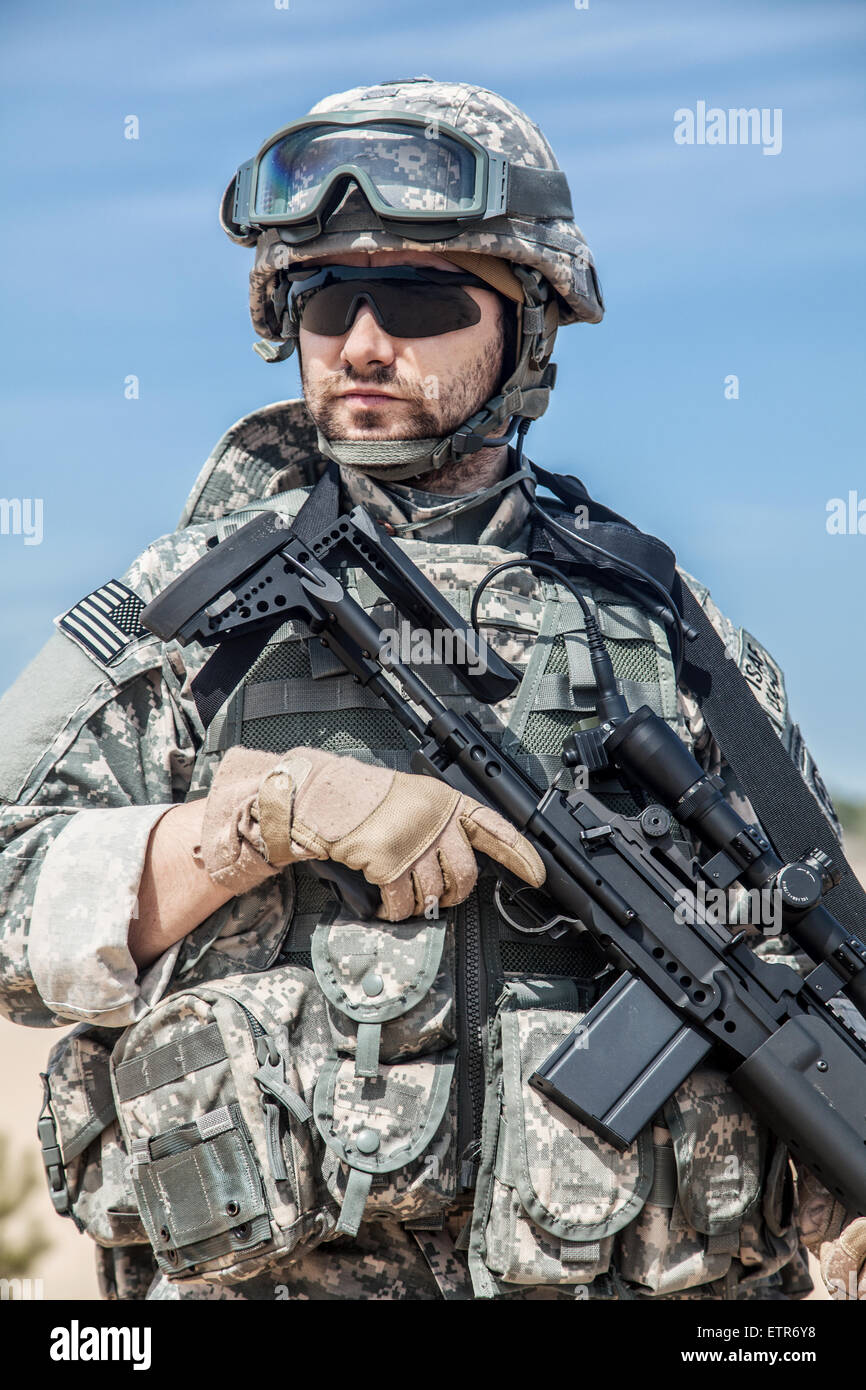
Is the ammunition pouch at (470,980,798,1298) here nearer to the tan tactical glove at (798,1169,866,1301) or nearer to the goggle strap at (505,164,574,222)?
the tan tactical glove at (798,1169,866,1301)

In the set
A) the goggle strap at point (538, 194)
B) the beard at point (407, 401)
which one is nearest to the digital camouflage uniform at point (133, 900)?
the beard at point (407, 401)

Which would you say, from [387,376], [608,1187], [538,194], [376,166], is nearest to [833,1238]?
[608,1187]

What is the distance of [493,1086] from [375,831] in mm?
767

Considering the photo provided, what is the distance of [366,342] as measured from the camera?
172 inches

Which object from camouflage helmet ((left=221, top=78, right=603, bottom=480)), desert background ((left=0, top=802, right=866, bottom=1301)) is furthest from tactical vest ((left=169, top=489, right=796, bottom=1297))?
desert background ((left=0, top=802, right=866, bottom=1301))

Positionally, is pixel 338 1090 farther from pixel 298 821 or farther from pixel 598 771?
pixel 598 771

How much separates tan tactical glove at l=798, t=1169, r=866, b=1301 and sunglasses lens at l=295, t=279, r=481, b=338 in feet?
8.82

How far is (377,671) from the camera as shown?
403 centimetres

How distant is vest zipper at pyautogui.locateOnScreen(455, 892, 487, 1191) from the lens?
12.9ft

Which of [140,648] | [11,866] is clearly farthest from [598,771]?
[11,866]

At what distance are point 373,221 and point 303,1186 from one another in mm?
2758
